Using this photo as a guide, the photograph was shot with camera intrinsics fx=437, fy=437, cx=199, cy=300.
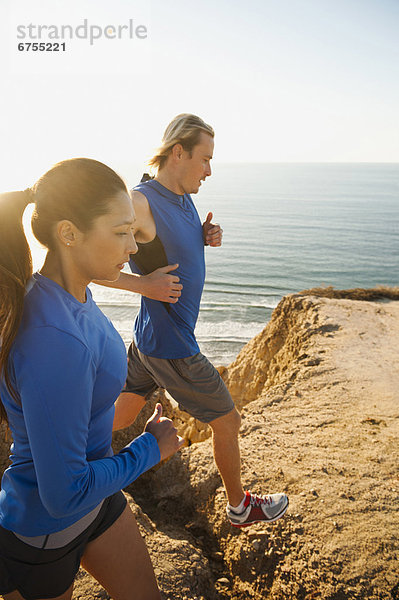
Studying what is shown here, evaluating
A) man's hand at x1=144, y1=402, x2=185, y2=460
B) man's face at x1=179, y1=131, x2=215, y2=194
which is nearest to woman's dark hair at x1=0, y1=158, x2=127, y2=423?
man's hand at x1=144, y1=402, x2=185, y2=460

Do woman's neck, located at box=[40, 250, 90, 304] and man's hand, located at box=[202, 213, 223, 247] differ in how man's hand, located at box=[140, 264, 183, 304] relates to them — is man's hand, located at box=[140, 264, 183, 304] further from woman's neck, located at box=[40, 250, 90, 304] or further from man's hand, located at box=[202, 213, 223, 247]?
woman's neck, located at box=[40, 250, 90, 304]

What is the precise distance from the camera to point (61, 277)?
1582 millimetres

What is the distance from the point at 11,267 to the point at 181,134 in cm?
205

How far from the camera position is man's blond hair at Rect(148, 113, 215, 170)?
312cm

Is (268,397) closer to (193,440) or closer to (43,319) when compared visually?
(193,440)

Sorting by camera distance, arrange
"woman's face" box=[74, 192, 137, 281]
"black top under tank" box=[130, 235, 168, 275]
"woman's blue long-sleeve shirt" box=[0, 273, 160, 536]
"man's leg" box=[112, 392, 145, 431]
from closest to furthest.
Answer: "woman's blue long-sleeve shirt" box=[0, 273, 160, 536]
"woman's face" box=[74, 192, 137, 281]
"black top under tank" box=[130, 235, 168, 275]
"man's leg" box=[112, 392, 145, 431]

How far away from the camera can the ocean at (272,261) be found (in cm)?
2330

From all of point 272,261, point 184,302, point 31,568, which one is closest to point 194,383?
point 184,302

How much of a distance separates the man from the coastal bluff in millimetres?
391

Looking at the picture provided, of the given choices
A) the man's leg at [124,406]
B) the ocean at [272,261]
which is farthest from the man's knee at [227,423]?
the ocean at [272,261]

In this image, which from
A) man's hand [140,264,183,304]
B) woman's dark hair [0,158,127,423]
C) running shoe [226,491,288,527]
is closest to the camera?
woman's dark hair [0,158,127,423]

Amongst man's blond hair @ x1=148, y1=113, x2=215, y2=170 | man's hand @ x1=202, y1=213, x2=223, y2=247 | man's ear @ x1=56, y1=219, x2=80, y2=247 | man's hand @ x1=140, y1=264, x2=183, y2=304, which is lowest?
man's hand @ x1=140, y1=264, x2=183, y2=304

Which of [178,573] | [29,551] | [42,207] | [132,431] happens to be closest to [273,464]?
[178,573]

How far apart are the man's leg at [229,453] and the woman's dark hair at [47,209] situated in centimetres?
205
